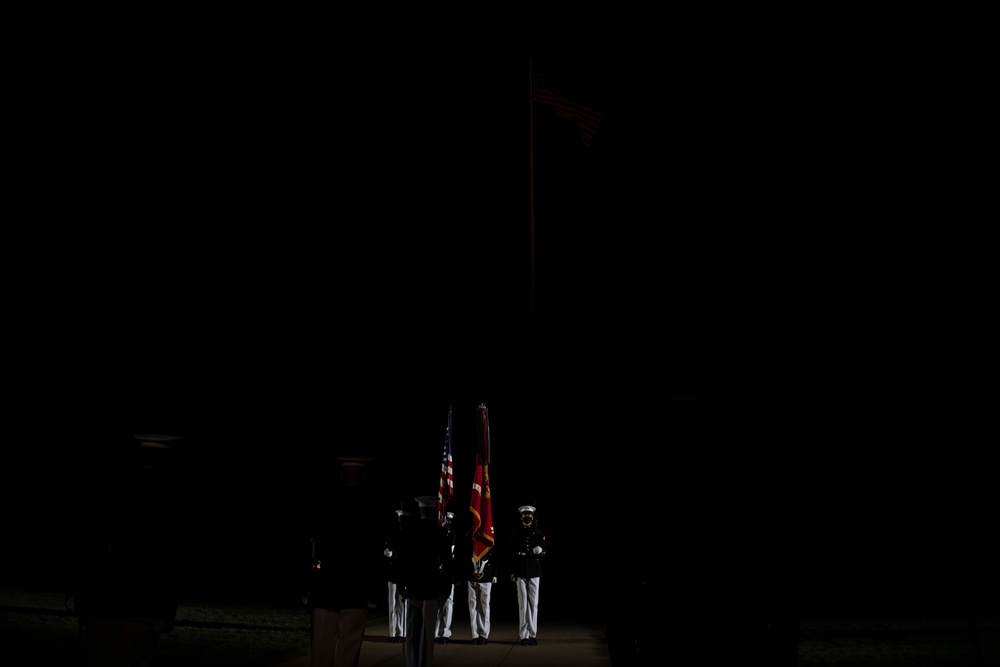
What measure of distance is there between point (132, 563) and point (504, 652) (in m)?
8.21

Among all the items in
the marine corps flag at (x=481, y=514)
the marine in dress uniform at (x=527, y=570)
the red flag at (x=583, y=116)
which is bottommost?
the marine in dress uniform at (x=527, y=570)

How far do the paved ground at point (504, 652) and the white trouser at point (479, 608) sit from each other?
0.76 ft

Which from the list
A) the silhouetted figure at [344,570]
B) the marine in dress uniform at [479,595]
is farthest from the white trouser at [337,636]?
the marine in dress uniform at [479,595]

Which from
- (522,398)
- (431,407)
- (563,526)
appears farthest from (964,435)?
(431,407)

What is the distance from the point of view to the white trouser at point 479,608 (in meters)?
15.7

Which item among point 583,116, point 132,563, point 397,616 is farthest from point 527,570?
point 132,563

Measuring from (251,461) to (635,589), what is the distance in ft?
140

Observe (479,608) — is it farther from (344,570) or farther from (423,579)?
(344,570)

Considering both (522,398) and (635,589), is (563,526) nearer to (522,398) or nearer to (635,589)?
(522,398)

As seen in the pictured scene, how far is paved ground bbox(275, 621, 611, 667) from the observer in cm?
1241

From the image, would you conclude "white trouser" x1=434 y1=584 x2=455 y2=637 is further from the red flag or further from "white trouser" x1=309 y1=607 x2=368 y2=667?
the red flag

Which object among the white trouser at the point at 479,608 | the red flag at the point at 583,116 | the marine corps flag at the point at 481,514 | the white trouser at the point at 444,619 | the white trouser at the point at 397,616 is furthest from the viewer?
the red flag at the point at 583,116

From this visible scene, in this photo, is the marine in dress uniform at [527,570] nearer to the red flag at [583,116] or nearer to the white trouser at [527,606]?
the white trouser at [527,606]

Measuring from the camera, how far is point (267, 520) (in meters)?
39.7
